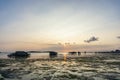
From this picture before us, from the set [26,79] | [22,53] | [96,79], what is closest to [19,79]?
[26,79]

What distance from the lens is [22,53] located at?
11919 cm

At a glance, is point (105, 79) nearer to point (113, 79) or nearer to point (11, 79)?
point (113, 79)

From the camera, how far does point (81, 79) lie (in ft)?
85.3

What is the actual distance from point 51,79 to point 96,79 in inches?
242

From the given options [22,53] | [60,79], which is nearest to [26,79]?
[60,79]

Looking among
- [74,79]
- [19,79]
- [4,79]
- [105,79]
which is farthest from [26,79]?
[105,79]

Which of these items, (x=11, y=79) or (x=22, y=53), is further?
(x=22, y=53)

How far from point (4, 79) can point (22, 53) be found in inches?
3725

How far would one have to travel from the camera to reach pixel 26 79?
26.0 metres

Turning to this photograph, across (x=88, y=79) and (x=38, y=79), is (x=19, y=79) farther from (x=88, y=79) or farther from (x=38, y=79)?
(x=88, y=79)

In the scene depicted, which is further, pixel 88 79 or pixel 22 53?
pixel 22 53

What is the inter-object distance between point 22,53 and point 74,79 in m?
96.7

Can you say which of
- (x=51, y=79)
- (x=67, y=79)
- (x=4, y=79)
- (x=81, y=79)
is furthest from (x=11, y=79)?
(x=81, y=79)

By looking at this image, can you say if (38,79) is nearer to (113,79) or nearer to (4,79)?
(4,79)
